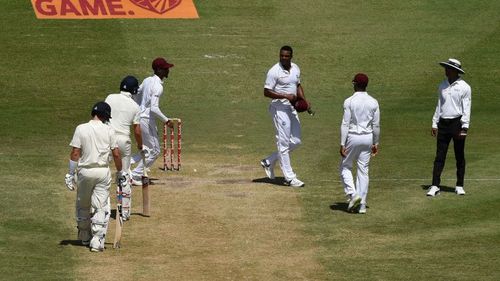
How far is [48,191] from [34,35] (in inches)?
622

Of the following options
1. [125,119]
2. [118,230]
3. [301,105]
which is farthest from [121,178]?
[301,105]

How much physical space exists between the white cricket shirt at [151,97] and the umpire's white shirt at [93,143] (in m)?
4.73

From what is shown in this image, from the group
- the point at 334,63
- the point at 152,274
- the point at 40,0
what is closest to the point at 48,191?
the point at 152,274

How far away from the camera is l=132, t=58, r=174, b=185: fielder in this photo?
81.5ft

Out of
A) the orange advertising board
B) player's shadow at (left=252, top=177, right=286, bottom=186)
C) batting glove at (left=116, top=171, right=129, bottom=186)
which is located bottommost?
player's shadow at (left=252, top=177, right=286, bottom=186)

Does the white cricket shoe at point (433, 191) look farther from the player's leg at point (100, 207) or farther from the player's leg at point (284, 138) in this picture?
the player's leg at point (100, 207)

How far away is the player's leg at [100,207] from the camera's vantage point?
19.9 metres

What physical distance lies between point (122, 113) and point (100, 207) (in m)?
2.64

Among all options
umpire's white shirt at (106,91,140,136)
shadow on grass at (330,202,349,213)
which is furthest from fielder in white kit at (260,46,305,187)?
umpire's white shirt at (106,91,140,136)

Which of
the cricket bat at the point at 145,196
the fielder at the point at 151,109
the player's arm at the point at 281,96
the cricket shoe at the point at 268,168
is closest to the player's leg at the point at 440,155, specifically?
the player's arm at the point at 281,96

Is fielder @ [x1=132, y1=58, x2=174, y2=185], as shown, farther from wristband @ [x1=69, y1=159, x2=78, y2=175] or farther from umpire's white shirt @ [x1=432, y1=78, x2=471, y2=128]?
umpire's white shirt @ [x1=432, y1=78, x2=471, y2=128]

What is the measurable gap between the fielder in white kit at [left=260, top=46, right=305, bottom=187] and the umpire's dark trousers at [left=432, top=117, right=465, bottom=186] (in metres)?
2.56

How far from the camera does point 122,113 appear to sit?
2216cm

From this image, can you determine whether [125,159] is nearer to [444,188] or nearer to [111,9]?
[444,188]
